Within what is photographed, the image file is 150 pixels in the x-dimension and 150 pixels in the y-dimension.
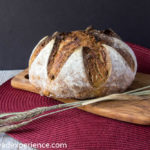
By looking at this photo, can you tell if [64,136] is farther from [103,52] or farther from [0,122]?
[103,52]

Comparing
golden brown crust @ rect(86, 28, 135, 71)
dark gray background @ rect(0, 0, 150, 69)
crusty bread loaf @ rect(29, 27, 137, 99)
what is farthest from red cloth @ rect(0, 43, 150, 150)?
dark gray background @ rect(0, 0, 150, 69)

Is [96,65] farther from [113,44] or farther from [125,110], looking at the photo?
[125,110]

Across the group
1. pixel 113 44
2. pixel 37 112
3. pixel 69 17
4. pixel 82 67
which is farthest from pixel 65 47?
pixel 69 17

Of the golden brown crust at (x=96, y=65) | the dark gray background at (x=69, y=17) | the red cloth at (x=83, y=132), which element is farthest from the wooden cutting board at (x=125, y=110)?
the dark gray background at (x=69, y=17)

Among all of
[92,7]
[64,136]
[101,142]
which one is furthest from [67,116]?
[92,7]

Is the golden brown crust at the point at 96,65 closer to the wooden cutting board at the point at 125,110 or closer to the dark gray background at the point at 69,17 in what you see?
the wooden cutting board at the point at 125,110

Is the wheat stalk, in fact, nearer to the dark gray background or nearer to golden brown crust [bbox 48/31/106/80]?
golden brown crust [bbox 48/31/106/80]
